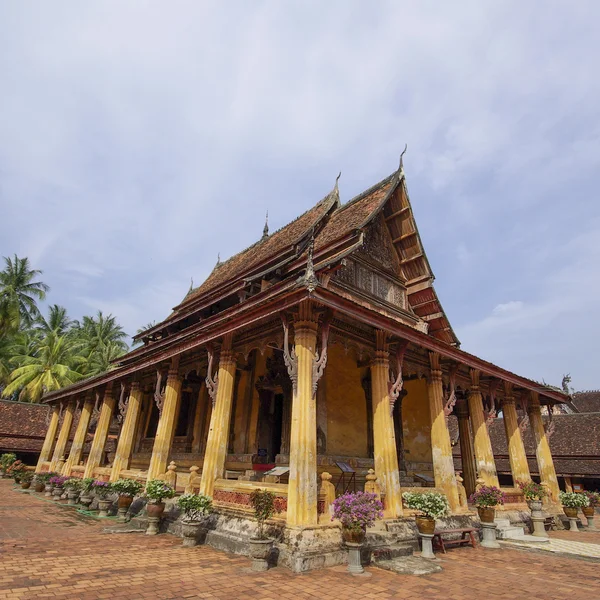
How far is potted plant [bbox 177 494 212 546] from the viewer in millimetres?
7758

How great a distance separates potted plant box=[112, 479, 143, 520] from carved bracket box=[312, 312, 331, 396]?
6.35 meters

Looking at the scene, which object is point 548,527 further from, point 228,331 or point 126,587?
point 126,587

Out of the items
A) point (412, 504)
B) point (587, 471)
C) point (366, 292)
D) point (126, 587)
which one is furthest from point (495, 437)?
point (126, 587)

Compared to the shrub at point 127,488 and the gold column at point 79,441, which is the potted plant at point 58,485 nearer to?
the gold column at point 79,441

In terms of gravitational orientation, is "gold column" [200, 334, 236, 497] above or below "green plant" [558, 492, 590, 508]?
above

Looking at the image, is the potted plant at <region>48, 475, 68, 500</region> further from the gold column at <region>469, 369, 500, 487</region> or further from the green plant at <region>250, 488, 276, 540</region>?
the gold column at <region>469, 369, 500, 487</region>

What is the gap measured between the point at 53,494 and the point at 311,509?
13.6 meters

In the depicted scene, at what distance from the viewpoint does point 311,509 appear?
6.79m

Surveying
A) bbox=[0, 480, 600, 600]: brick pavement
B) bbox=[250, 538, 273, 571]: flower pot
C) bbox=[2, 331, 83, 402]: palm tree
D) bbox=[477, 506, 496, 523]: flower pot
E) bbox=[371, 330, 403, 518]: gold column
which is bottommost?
bbox=[0, 480, 600, 600]: brick pavement

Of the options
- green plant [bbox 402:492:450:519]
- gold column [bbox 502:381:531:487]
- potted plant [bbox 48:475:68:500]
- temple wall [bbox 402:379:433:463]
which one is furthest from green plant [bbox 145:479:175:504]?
gold column [bbox 502:381:531:487]

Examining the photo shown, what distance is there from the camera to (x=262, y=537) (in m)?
6.43

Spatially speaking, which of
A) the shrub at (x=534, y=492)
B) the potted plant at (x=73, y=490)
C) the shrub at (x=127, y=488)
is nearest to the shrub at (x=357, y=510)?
the shrub at (x=127, y=488)

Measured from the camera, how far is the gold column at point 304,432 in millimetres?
6766

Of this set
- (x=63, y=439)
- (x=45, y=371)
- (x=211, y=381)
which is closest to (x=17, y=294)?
(x=45, y=371)
